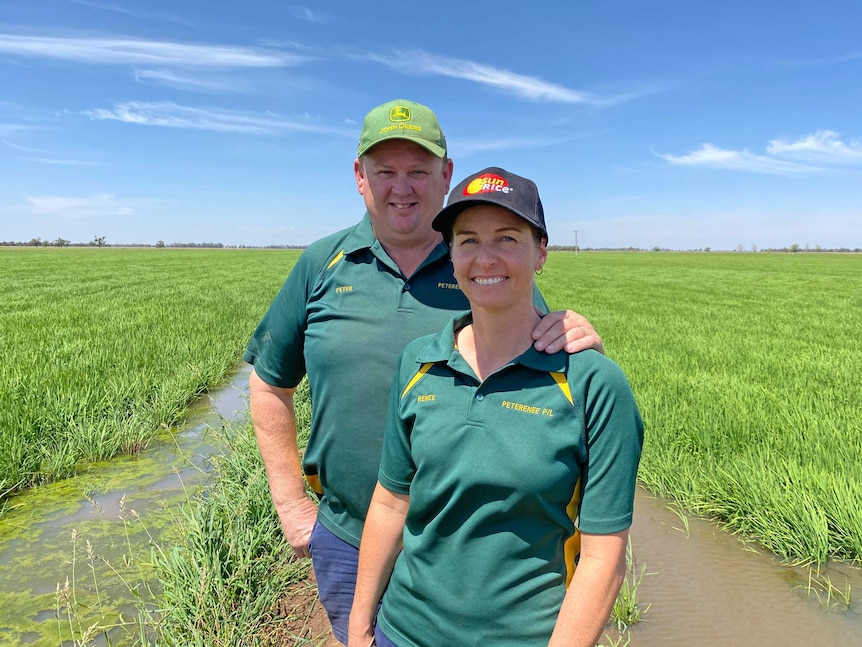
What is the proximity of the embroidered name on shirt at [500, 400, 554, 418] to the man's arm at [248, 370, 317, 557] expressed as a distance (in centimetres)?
114

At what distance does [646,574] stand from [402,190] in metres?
2.90

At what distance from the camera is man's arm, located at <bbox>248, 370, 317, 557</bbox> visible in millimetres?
2250

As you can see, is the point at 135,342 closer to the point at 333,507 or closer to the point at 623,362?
the point at 623,362

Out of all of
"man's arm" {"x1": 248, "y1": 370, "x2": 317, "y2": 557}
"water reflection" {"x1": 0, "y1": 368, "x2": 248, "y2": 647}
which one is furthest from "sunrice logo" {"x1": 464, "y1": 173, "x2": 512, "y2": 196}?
"water reflection" {"x1": 0, "y1": 368, "x2": 248, "y2": 647}

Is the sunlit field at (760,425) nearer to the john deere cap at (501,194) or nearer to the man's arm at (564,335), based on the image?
the man's arm at (564,335)

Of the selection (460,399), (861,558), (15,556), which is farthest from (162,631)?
(861,558)

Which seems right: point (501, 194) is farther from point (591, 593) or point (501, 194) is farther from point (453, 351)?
point (591, 593)

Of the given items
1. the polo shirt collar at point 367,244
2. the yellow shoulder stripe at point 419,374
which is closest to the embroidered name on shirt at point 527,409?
the yellow shoulder stripe at point 419,374

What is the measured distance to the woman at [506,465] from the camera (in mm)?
1332

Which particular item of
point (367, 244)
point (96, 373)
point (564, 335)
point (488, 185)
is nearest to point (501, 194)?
point (488, 185)

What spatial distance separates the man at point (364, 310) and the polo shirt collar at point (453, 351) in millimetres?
281

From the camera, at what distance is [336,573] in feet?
6.71

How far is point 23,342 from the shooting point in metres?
8.71

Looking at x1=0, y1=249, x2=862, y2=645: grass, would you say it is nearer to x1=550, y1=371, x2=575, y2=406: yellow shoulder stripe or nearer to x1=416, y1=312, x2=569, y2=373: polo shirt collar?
x1=416, y1=312, x2=569, y2=373: polo shirt collar
